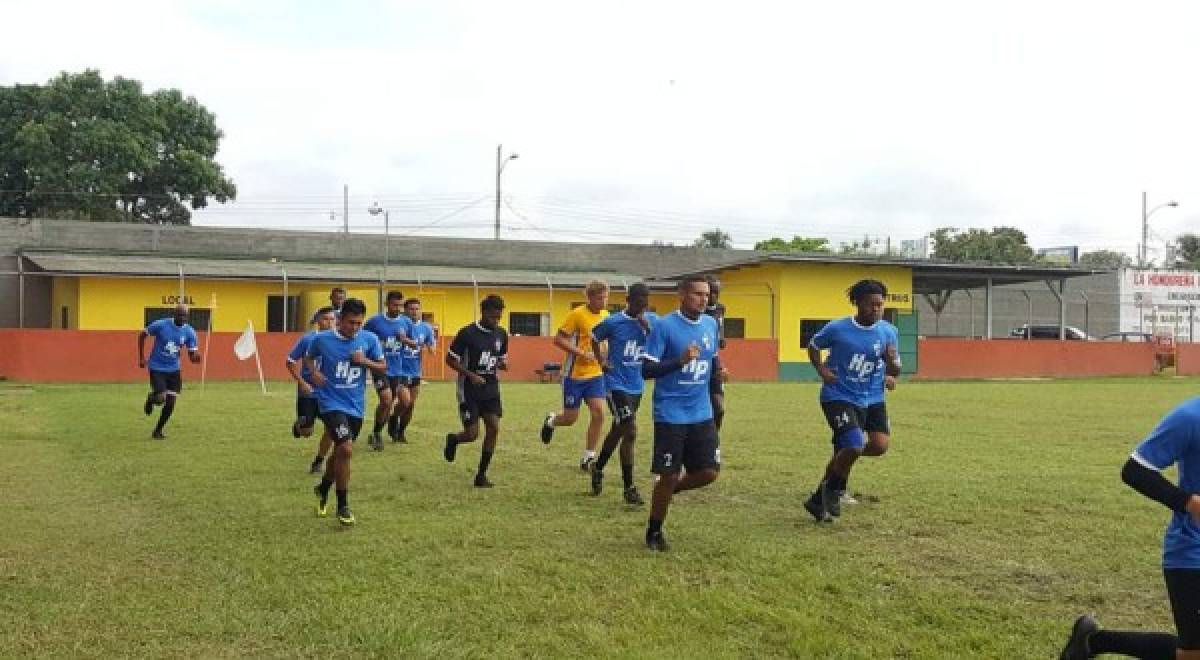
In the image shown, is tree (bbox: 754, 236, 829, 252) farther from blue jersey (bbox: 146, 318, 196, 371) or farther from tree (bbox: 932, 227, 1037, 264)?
blue jersey (bbox: 146, 318, 196, 371)

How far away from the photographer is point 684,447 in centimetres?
831

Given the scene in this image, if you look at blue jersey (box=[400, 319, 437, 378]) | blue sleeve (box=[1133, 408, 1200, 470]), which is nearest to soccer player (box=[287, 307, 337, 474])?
blue jersey (box=[400, 319, 437, 378])

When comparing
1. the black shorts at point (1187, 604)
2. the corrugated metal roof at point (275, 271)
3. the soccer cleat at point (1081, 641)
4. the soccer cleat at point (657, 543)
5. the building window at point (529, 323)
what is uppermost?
the corrugated metal roof at point (275, 271)

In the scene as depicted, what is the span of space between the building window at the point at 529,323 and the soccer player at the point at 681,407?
31679mm

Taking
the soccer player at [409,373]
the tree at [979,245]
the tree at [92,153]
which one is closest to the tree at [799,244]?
the tree at [979,245]

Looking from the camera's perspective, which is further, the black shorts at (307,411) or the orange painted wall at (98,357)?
the orange painted wall at (98,357)

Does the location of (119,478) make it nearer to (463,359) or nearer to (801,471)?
(463,359)

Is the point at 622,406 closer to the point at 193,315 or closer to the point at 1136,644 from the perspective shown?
the point at 1136,644

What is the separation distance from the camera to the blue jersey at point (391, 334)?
15026mm

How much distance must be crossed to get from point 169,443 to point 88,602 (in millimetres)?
9046

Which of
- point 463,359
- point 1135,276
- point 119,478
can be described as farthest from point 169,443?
point 1135,276

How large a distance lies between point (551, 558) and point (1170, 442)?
4.50 m

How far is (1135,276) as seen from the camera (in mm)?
59094

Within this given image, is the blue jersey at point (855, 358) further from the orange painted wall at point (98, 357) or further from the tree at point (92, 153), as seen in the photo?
the tree at point (92, 153)
